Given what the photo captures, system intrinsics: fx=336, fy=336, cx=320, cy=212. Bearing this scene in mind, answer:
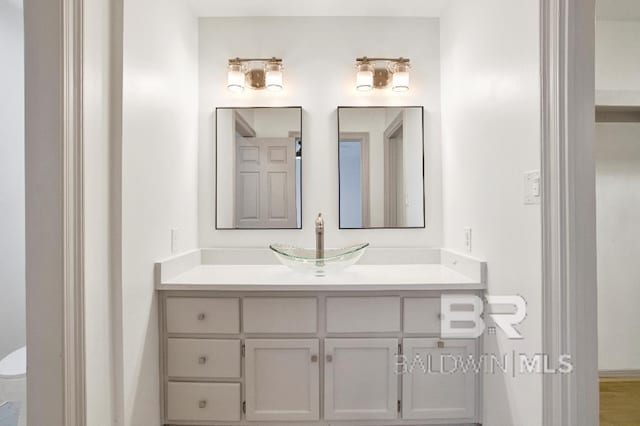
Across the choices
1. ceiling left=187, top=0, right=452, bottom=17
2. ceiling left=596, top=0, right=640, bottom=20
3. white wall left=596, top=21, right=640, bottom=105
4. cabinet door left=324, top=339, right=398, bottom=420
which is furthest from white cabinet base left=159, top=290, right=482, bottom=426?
ceiling left=596, top=0, right=640, bottom=20

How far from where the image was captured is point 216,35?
2.30m

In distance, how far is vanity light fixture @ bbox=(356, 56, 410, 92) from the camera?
7.34 feet

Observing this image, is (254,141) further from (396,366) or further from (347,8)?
(396,366)

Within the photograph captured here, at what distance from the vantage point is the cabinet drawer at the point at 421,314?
1.69 meters

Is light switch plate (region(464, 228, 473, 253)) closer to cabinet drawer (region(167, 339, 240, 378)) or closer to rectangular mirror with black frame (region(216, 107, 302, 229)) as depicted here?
rectangular mirror with black frame (region(216, 107, 302, 229))

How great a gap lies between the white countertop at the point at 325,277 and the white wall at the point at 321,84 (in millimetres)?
238

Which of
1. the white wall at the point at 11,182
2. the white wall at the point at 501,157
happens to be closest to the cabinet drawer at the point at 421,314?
the white wall at the point at 501,157

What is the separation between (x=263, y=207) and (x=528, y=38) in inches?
66.4

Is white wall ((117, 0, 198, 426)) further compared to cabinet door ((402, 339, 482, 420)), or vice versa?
cabinet door ((402, 339, 482, 420))

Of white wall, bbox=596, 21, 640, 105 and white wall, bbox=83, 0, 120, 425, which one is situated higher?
white wall, bbox=596, 21, 640, 105

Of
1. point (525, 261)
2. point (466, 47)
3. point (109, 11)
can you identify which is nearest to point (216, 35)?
point (109, 11)

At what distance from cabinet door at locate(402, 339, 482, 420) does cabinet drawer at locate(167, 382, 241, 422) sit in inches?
34.0

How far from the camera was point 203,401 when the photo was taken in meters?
1.70

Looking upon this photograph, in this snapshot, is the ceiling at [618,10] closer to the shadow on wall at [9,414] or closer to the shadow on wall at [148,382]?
the shadow on wall at [148,382]
